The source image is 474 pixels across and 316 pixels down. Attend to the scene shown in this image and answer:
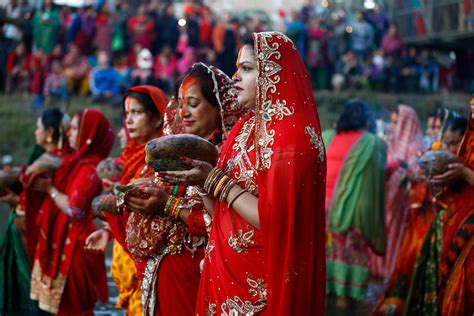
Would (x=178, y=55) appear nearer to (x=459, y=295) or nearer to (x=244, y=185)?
(x=459, y=295)

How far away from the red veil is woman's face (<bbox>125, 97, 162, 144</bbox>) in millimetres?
1890

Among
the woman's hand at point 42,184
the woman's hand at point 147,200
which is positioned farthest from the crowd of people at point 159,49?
the woman's hand at point 147,200

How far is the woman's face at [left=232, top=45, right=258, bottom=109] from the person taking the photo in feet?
12.9

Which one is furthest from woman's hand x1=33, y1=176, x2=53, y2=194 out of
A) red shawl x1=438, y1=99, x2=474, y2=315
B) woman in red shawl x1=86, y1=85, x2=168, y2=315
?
red shawl x1=438, y1=99, x2=474, y2=315

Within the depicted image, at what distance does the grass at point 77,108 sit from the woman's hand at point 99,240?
11.6 m

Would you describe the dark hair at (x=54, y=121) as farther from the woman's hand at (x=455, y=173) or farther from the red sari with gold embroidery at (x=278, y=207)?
the red sari with gold embroidery at (x=278, y=207)

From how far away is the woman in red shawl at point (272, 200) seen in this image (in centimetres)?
355

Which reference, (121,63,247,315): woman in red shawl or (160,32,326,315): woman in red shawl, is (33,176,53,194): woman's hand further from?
(160,32,326,315): woman in red shawl

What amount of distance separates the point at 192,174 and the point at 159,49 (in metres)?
16.2

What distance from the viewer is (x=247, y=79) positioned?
13.0ft

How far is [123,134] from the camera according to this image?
6602mm

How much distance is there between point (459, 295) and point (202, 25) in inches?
601

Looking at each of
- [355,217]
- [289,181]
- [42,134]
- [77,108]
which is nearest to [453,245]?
[289,181]

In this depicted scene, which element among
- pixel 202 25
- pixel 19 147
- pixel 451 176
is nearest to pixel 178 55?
pixel 202 25
